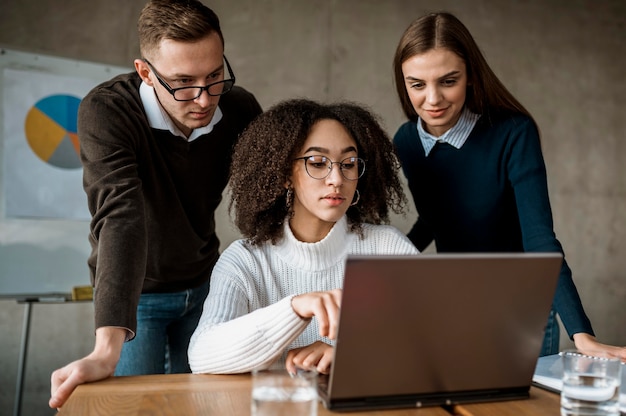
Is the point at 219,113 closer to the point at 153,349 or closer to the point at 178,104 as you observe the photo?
the point at 178,104

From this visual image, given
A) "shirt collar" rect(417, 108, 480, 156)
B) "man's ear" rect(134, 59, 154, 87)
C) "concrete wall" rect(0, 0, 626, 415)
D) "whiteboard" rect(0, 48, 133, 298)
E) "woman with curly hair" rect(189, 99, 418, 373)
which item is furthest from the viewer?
"concrete wall" rect(0, 0, 626, 415)

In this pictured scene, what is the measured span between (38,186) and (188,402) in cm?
268

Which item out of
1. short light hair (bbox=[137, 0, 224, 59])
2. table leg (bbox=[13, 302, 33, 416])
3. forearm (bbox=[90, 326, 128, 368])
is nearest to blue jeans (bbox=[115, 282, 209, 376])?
forearm (bbox=[90, 326, 128, 368])

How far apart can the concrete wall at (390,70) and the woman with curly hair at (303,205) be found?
7.43ft

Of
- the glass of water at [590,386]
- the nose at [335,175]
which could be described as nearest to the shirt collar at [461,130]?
the nose at [335,175]

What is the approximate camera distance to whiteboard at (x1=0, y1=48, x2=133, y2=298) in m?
3.26

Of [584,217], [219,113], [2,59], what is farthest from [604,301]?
[2,59]

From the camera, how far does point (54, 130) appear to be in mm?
3369

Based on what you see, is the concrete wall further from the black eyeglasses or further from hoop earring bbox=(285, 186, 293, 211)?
hoop earring bbox=(285, 186, 293, 211)

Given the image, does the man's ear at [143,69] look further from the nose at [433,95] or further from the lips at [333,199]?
the nose at [433,95]

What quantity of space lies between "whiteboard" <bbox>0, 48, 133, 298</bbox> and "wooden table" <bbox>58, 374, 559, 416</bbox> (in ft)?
7.90

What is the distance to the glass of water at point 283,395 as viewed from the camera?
80cm

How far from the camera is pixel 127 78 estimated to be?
6.17 feet

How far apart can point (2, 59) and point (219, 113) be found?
6.18 feet
